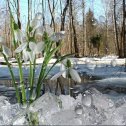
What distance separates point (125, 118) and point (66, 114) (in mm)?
227

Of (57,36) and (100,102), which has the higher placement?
(57,36)

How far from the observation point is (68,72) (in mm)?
1744

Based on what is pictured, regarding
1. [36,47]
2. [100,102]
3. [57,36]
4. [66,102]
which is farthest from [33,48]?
[100,102]

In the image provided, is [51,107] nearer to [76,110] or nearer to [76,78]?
[76,110]

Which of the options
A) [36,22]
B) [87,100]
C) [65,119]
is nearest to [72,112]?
[65,119]

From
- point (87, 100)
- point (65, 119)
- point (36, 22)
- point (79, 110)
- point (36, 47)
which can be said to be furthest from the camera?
point (36, 22)

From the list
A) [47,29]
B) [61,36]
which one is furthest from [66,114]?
[47,29]

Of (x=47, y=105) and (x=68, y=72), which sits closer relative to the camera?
(x=47, y=105)

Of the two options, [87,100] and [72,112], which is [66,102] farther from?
[72,112]

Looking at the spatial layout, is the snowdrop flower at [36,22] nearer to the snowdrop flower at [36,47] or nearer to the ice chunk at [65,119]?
the snowdrop flower at [36,47]

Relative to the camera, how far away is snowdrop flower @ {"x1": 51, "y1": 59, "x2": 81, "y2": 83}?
5.54 ft

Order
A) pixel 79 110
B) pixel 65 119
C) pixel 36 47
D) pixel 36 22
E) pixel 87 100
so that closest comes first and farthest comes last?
1. pixel 65 119
2. pixel 79 110
3. pixel 87 100
4. pixel 36 47
5. pixel 36 22

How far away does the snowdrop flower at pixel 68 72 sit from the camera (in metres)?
1.69

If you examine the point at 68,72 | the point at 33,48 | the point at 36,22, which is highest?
the point at 36,22
